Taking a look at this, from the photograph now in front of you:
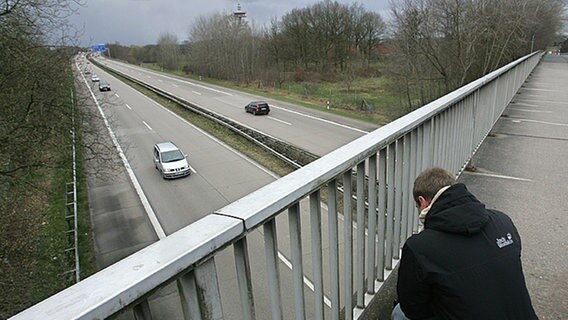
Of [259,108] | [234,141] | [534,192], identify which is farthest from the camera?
[259,108]

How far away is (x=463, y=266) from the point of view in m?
1.64

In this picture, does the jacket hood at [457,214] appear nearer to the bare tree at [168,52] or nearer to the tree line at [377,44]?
the tree line at [377,44]

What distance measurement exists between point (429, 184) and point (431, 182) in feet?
0.05

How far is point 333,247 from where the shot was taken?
5.81ft

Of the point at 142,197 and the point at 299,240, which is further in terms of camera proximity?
the point at 142,197

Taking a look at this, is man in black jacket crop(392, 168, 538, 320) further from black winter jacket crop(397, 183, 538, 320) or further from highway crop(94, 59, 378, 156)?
highway crop(94, 59, 378, 156)

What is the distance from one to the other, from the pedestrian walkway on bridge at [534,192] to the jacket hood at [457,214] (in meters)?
0.77

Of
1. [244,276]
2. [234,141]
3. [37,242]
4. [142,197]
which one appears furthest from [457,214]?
[234,141]

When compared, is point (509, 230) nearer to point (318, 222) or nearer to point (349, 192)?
point (349, 192)

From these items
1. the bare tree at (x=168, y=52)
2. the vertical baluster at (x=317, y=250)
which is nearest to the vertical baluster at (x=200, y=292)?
the vertical baluster at (x=317, y=250)

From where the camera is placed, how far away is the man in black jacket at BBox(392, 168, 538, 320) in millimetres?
1634

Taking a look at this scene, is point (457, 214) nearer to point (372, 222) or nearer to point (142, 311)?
point (372, 222)

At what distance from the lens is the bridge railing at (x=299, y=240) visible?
2.78 feet

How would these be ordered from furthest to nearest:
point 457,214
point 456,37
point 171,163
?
point 456,37
point 171,163
point 457,214
